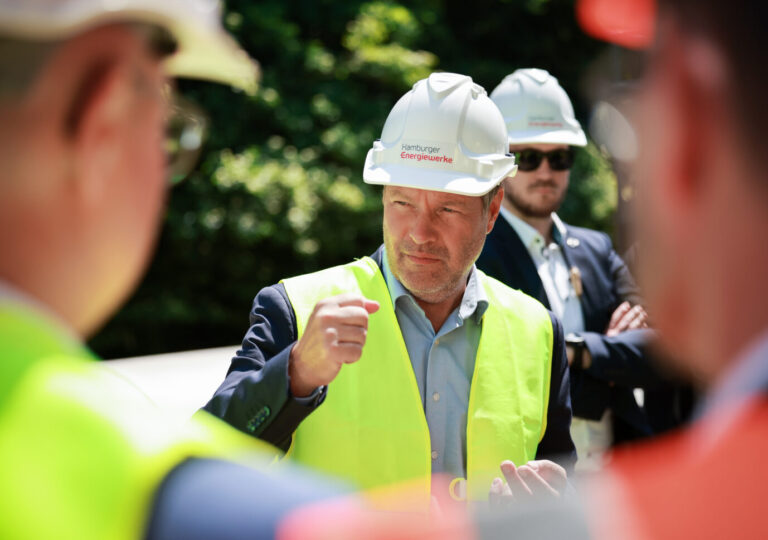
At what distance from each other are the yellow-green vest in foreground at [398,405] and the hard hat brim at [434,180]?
0.30m

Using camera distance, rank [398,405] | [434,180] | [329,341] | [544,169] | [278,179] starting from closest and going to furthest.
Answer: [329,341] → [398,405] → [434,180] → [544,169] → [278,179]

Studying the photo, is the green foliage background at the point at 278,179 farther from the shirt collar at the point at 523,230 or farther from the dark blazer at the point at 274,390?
the dark blazer at the point at 274,390

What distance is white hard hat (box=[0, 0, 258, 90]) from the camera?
0.80 m

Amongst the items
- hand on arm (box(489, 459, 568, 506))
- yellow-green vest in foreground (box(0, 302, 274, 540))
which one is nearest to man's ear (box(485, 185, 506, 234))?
hand on arm (box(489, 459, 568, 506))

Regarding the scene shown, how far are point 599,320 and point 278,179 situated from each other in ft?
21.4

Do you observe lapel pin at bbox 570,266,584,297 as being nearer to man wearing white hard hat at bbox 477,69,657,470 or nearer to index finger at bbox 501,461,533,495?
man wearing white hard hat at bbox 477,69,657,470

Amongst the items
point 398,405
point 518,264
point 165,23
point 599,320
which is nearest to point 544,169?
point 518,264

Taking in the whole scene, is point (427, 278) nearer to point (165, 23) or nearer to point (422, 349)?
point (422, 349)

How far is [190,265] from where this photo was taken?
34.7 feet

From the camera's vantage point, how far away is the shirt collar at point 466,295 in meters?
2.80

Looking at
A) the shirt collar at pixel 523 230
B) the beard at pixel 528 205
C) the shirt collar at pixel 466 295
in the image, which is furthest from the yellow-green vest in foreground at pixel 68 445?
the beard at pixel 528 205

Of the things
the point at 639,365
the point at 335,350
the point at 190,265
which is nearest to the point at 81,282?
the point at 335,350

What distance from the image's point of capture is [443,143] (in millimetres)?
2840

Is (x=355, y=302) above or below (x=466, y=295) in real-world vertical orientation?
above
